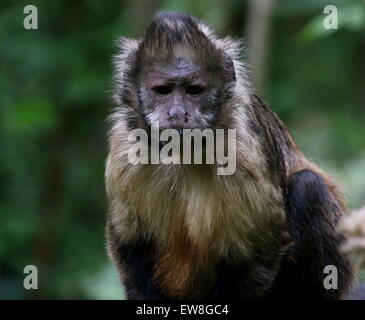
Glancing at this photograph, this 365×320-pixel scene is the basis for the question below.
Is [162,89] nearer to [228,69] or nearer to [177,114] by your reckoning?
[177,114]

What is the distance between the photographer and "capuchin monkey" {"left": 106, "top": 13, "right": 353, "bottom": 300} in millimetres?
5590

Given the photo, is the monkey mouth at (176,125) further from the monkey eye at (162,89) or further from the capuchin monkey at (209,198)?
the monkey eye at (162,89)

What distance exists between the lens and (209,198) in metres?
5.88

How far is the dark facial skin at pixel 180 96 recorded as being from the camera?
17.5 feet

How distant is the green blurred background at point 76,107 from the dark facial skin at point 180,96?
4.69m

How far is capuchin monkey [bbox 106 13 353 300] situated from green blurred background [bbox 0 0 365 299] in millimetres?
4202

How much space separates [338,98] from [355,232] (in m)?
A: 11.8

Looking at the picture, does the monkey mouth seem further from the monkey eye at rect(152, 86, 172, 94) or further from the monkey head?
the monkey eye at rect(152, 86, 172, 94)

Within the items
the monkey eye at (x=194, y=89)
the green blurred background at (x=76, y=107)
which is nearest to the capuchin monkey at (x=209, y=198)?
the monkey eye at (x=194, y=89)

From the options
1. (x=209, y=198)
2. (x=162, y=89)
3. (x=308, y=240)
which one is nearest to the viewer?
(x=162, y=89)

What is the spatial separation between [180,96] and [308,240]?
1575 millimetres

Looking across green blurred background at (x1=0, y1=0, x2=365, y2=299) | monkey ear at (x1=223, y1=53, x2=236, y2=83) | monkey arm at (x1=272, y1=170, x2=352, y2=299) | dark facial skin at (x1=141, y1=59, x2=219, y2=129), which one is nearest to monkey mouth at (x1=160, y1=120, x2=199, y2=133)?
dark facial skin at (x1=141, y1=59, x2=219, y2=129)

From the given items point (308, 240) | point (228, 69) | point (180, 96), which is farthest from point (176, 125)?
point (308, 240)
